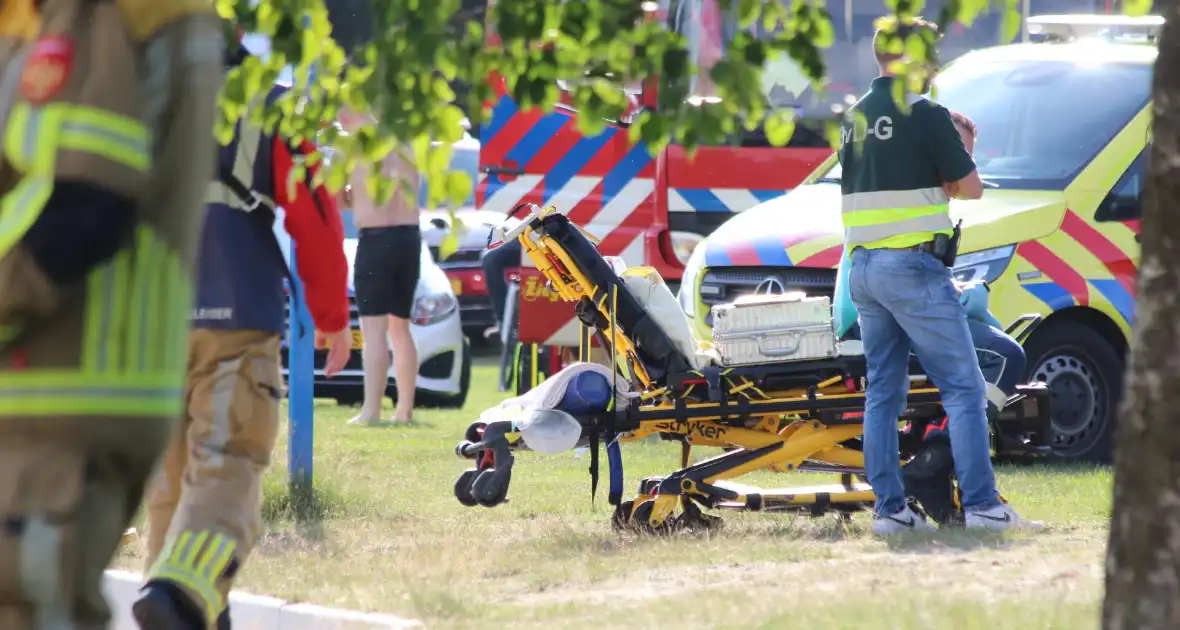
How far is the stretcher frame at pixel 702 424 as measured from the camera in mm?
7777

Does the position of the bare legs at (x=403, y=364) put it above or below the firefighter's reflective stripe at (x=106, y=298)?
below

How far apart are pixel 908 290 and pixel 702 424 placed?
38.6 inches

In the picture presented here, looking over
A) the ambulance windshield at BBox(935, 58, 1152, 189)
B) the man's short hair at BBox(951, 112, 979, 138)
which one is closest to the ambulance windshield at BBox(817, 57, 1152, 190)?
the ambulance windshield at BBox(935, 58, 1152, 189)

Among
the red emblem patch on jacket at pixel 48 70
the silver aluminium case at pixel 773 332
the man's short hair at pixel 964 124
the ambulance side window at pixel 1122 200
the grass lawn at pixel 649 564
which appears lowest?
the grass lawn at pixel 649 564

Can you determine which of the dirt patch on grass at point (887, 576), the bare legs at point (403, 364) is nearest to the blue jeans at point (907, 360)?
the dirt patch on grass at point (887, 576)

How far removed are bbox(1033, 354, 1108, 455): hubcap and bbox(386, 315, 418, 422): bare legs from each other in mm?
4254

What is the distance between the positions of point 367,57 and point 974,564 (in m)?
3.06

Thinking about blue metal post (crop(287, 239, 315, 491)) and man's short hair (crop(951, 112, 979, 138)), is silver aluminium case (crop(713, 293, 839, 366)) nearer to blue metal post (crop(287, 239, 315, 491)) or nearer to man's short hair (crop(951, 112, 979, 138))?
man's short hair (crop(951, 112, 979, 138))

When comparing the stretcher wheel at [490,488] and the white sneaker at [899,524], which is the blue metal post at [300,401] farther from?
the white sneaker at [899,524]

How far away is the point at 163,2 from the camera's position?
3131 mm

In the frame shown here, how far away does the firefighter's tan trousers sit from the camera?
4965 millimetres

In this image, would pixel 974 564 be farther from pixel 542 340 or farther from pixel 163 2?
pixel 542 340

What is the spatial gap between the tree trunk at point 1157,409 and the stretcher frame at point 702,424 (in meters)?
4.04

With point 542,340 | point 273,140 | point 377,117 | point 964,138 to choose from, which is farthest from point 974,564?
point 542,340
